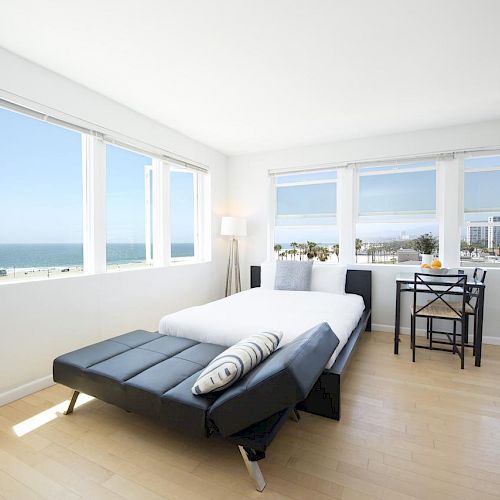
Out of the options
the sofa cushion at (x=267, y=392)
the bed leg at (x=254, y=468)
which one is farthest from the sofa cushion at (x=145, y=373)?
the bed leg at (x=254, y=468)

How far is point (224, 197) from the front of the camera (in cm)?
501

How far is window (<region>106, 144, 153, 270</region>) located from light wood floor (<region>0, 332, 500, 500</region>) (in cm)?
146

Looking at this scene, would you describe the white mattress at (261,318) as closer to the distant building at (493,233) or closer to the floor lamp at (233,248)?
the floor lamp at (233,248)

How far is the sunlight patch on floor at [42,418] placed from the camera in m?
2.02

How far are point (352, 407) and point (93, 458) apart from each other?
169 centimetres

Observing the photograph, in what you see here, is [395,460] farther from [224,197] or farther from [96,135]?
[224,197]

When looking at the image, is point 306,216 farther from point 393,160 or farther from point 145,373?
point 145,373

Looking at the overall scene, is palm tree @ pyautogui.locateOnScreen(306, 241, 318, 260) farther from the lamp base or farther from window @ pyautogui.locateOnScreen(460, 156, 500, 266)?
window @ pyautogui.locateOnScreen(460, 156, 500, 266)

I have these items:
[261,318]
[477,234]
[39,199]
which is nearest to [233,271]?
[261,318]

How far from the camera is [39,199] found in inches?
107

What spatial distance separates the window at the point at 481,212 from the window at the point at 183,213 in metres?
3.48

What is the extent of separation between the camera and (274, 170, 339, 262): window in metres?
4.50

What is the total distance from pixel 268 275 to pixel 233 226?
34.5 inches

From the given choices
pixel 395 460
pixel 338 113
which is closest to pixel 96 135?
pixel 338 113
